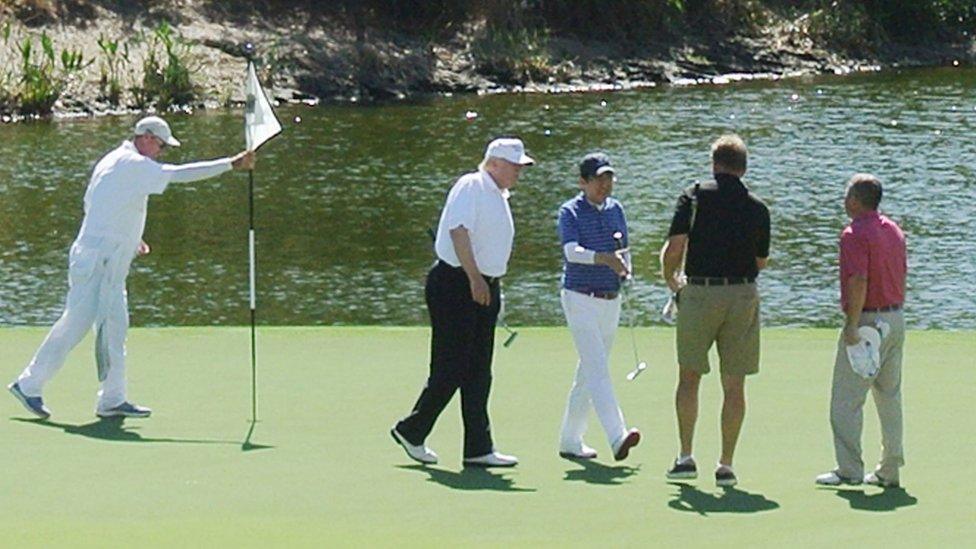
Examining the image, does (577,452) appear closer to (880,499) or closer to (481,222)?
(481,222)

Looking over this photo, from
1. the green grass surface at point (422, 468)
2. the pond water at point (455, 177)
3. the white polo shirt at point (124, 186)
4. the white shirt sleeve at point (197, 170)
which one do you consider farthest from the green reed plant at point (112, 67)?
the white shirt sleeve at point (197, 170)

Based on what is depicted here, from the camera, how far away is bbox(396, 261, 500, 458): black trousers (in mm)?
9789

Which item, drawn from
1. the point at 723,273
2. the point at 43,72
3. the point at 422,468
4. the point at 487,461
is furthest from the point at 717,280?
the point at 43,72

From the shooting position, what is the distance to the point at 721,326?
30.9 feet

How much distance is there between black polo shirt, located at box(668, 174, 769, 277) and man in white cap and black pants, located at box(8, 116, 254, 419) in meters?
2.63

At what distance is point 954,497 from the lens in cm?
927

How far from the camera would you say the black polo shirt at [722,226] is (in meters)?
9.28

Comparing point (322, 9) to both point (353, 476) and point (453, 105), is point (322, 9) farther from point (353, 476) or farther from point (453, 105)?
point (353, 476)

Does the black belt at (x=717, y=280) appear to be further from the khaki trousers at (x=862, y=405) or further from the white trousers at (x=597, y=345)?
the white trousers at (x=597, y=345)

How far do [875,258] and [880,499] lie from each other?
101 cm

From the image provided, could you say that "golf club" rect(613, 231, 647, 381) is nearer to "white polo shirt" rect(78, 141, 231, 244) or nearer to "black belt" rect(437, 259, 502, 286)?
"black belt" rect(437, 259, 502, 286)

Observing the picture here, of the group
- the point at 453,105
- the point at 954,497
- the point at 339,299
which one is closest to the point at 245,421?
the point at 954,497

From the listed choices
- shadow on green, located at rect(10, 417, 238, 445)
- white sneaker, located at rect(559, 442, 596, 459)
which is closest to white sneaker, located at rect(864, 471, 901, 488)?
white sneaker, located at rect(559, 442, 596, 459)

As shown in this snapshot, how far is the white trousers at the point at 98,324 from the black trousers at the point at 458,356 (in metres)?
1.86
